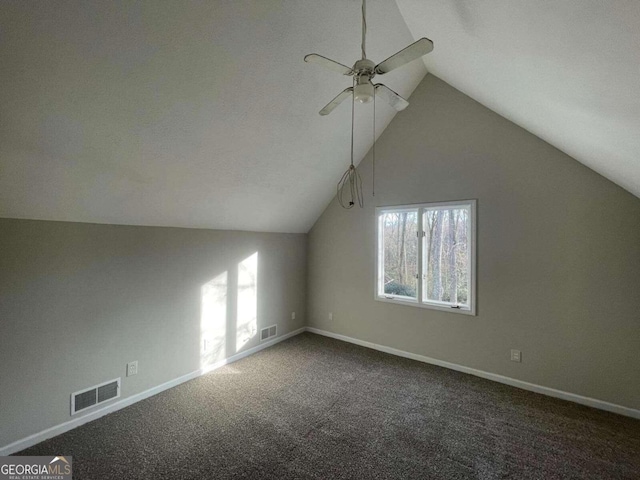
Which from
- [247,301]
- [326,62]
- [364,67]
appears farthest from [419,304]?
[326,62]

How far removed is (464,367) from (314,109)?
133 inches

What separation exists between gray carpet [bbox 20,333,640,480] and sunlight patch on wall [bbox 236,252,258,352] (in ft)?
2.19

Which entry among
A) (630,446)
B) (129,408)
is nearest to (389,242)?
(630,446)

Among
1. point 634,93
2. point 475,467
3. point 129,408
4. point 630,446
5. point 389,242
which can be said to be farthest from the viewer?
point 389,242

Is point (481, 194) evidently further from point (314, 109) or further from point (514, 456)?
point (514, 456)

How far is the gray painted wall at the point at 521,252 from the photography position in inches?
100

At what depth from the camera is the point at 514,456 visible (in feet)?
6.63

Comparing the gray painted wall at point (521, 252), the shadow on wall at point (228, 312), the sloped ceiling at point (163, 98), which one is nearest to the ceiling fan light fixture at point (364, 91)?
the sloped ceiling at point (163, 98)

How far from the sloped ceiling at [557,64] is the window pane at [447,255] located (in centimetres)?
118

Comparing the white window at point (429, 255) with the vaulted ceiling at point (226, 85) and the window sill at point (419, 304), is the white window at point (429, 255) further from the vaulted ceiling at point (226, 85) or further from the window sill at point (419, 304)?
the vaulted ceiling at point (226, 85)

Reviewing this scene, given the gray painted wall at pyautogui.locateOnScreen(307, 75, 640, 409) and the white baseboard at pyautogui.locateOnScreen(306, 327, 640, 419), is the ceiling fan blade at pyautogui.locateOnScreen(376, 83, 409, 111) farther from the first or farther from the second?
the white baseboard at pyautogui.locateOnScreen(306, 327, 640, 419)

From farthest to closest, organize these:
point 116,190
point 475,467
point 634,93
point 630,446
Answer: point 116,190
point 630,446
point 475,467
point 634,93

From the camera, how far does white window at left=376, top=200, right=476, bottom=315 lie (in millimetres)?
3311

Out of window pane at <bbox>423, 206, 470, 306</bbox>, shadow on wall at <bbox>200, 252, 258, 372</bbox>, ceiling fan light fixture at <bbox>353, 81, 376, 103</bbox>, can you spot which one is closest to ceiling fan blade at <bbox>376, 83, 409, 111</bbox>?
ceiling fan light fixture at <bbox>353, 81, 376, 103</bbox>
